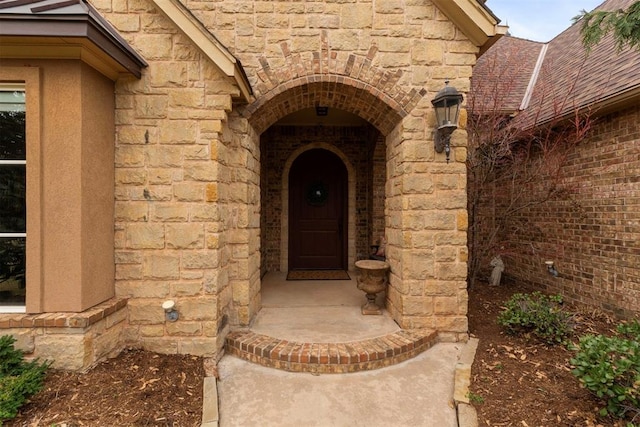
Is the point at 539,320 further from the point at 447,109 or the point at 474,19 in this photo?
the point at 474,19

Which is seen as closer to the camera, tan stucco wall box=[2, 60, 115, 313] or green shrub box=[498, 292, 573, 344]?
tan stucco wall box=[2, 60, 115, 313]

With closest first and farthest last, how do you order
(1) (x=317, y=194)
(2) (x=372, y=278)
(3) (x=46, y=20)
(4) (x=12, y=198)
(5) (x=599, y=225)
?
(3) (x=46, y=20) → (4) (x=12, y=198) → (2) (x=372, y=278) → (5) (x=599, y=225) → (1) (x=317, y=194)

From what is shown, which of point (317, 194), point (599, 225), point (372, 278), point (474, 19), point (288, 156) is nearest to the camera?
point (474, 19)

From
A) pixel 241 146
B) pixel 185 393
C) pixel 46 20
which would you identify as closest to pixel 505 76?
pixel 241 146

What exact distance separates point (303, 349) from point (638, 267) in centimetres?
451

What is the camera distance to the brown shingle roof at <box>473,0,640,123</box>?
4301 mm

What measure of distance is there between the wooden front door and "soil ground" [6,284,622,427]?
4.22 meters

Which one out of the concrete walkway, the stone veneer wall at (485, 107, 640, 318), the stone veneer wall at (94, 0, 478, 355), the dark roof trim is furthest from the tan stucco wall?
the stone veneer wall at (485, 107, 640, 318)

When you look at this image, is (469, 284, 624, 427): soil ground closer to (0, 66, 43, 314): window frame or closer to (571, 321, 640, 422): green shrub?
(571, 321, 640, 422): green shrub

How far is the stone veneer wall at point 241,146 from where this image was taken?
3.35 metres

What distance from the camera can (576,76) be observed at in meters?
5.48

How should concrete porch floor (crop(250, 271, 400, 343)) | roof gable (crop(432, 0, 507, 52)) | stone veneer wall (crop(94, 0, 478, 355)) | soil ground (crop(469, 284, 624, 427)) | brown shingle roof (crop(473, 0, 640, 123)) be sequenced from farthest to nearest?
brown shingle roof (crop(473, 0, 640, 123))
concrete porch floor (crop(250, 271, 400, 343))
roof gable (crop(432, 0, 507, 52))
stone veneer wall (crop(94, 0, 478, 355))
soil ground (crop(469, 284, 624, 427))

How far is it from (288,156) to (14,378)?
5614 millimetres

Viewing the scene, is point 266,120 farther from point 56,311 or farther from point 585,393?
point 585,393
